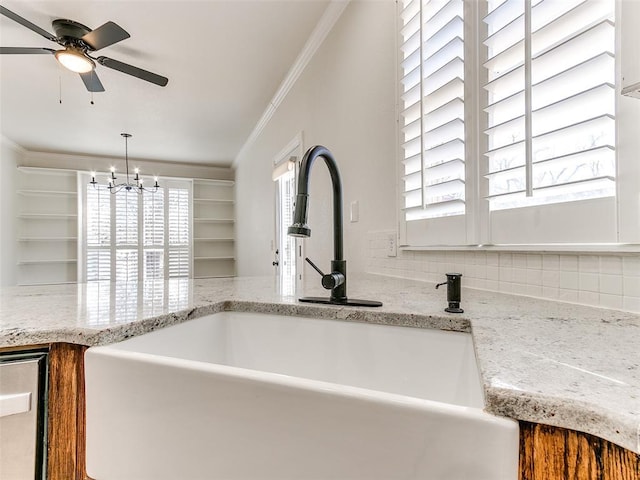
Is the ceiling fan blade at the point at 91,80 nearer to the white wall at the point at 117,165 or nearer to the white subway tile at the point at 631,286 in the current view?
the white subway tile at the point at 631,286

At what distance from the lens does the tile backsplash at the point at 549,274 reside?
0.74 metres

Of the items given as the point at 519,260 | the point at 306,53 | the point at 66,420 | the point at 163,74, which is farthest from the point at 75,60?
the point at 519,260

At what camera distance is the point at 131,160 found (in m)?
5.90

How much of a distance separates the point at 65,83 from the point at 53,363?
371 cm

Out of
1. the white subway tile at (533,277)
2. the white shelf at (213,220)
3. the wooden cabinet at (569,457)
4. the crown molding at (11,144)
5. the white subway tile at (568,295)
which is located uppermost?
the crown molding at (11,144)

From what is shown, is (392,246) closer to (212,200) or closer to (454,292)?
(454,292)

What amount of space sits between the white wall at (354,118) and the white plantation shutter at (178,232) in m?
3.55

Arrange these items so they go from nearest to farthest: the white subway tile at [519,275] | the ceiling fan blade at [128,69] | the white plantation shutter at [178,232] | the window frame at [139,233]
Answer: the white subway tile at [519,275], the ceiling fan blade at [128,69], the window frame at [139,233], the white plantation shutter at [178,232]

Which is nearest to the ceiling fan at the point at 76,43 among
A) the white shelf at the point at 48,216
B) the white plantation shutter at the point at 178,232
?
the white plantation shutter at the point at 178,232

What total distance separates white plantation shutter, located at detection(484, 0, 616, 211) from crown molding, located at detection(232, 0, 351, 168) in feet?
4.90

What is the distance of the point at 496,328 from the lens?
2.04 ft

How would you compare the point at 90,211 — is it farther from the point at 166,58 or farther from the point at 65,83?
the point at 166,58

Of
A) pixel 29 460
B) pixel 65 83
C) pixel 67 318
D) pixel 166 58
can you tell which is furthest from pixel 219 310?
pixel 65 83

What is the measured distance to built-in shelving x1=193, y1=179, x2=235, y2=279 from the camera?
626 cm
